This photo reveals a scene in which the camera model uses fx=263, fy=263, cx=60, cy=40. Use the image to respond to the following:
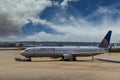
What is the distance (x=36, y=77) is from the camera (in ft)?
110

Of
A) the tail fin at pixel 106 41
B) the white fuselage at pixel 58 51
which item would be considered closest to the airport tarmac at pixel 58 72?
the white fuselage at pixel 58 51

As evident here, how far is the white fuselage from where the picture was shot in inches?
3063

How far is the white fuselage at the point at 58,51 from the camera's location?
77.8 meters

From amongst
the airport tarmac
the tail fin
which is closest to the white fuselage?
the tail fin

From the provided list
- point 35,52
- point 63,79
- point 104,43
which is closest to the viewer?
point 63,79

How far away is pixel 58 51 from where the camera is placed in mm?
79250

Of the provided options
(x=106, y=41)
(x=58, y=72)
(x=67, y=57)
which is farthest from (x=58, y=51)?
(x=58, y=72)

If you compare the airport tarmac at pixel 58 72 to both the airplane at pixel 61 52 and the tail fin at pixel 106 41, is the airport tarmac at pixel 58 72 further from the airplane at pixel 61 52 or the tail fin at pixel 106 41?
the tail fin at pixel 106 41

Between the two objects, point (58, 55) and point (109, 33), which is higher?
point (109, 33)

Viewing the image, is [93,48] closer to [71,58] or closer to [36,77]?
[71,58]

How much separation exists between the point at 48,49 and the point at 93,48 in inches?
573

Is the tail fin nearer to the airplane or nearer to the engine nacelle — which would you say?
the airplane

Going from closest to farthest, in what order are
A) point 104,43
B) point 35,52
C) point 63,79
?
point 63,79 < point 35,52 < point 104,43

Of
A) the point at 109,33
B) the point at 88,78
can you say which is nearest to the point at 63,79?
the point at 88,78
